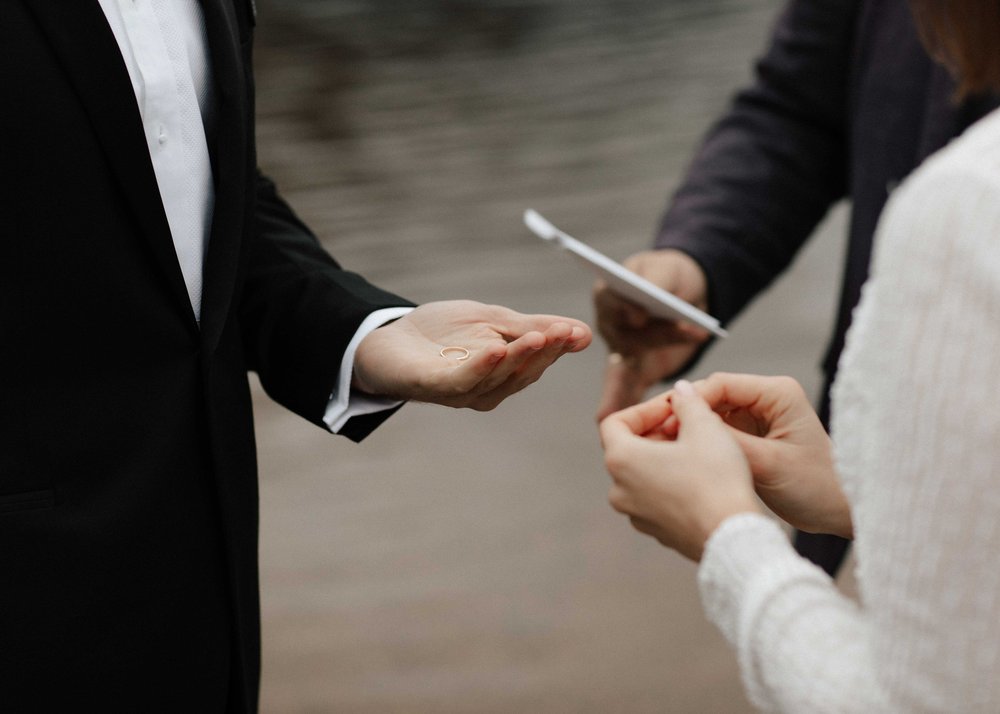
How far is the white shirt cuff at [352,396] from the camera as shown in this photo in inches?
43.2

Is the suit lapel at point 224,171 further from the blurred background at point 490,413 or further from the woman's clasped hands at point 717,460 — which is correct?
the blurred background at point 490,413

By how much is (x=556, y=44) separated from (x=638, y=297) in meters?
4.57

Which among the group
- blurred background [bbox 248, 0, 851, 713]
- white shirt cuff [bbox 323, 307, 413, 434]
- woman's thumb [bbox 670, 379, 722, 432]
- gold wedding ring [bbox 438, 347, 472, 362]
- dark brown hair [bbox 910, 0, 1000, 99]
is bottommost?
blurred background [bbox 248, 0, 851, 713]

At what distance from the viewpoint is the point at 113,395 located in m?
0.91

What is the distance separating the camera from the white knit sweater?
579 mm

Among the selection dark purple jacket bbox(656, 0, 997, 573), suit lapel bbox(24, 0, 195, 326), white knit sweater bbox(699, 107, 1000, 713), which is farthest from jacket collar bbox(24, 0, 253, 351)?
dark purple jacket bbox(656, 0, 997, 573)

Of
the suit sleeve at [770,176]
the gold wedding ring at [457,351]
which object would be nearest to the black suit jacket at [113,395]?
the gold wedding ring at [457,351]

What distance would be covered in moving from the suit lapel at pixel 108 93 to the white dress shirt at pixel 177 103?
1.0 inches

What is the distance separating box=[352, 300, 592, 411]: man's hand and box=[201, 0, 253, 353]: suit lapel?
0.16m

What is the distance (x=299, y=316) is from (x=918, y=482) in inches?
26.7

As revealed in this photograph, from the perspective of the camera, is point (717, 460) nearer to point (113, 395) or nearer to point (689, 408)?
point (689, 408)

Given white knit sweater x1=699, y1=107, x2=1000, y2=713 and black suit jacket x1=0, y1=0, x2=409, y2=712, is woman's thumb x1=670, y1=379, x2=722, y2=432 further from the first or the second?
black suit jacket x1=0, y1=0, x2=409, y2=712

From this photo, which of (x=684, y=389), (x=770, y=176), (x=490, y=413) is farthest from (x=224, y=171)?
(x=490, y=413)

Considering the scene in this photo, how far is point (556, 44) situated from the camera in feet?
18.5
